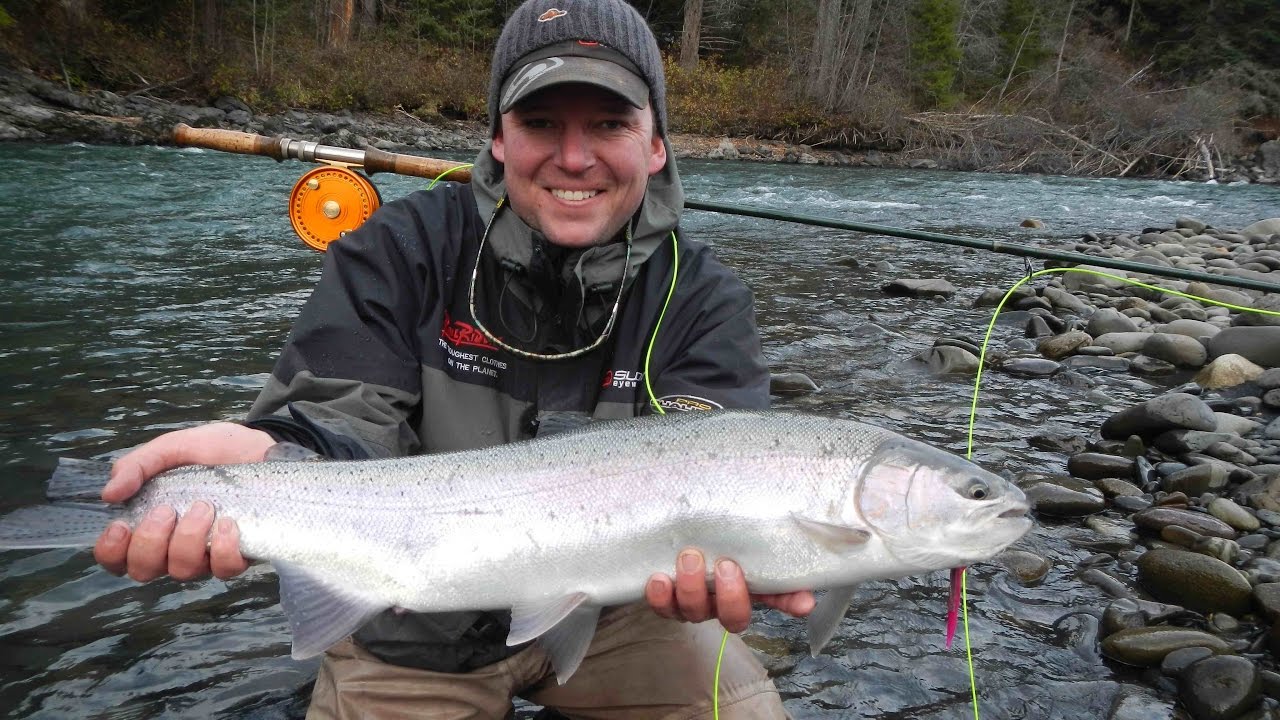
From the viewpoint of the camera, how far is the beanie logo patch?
8.71ft

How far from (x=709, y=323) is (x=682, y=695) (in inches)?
44.9

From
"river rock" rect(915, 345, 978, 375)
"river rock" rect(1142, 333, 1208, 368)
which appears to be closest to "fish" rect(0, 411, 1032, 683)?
"river rock" rect(915, 345, 978, 375)

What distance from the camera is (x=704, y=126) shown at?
32719 millimetres

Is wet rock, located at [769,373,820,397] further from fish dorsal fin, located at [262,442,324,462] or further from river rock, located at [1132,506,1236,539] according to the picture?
fish dorsal fin, located at [262,442,324,462]

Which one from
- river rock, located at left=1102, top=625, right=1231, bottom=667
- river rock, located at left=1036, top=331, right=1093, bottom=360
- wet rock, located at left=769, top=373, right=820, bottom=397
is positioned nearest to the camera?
river rock, located at left=1102, top=625, right=1231, bottom=667

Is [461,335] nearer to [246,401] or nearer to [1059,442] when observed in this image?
[246,401]

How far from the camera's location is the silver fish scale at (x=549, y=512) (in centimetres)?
233

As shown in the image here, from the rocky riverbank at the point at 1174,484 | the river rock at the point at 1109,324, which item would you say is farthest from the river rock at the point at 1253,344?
the river rock at the point at 1109,324

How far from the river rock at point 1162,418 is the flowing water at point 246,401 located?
0.29 m

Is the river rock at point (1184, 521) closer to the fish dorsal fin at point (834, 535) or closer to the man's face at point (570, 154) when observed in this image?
the fish dorsal fin at point (834, 535)

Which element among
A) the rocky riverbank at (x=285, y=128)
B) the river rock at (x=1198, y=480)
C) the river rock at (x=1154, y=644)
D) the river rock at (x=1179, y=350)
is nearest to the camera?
the river rock at (x=1154, y=644)

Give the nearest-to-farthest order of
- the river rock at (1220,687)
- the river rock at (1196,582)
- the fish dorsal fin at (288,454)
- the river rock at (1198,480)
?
the fish dorsal fin at (288,454), the river rock at (1220,687), the river rock at (1196,582), the river rock at (1198,480)

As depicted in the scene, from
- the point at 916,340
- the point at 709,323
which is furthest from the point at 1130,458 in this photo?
the point at 709,323

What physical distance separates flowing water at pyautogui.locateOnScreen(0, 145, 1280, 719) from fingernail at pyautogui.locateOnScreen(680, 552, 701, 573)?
1.17 m
